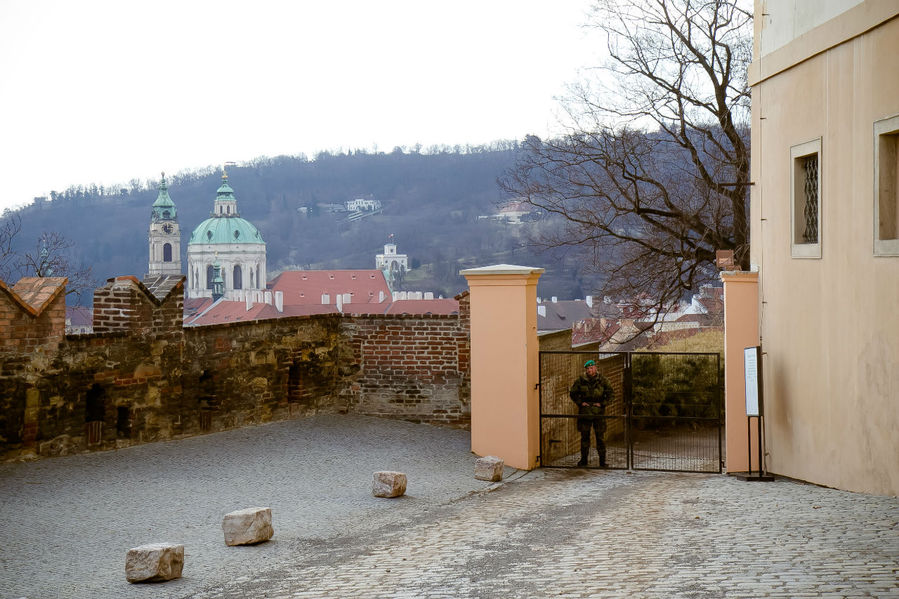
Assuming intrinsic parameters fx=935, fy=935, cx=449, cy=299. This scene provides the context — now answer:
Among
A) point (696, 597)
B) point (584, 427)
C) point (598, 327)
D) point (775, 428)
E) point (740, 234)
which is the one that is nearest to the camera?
point (696, 597)

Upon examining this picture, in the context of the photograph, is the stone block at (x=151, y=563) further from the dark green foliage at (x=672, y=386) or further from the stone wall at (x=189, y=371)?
the dark green foliage at (x=672, y=386)

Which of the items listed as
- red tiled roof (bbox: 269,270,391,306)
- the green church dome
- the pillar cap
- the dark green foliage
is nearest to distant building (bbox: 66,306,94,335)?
the pillar cap

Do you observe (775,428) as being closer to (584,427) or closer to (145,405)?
(584,427)

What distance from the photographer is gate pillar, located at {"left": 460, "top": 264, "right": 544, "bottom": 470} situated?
12320mm

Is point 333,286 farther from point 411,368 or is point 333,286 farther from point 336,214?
point 411,368

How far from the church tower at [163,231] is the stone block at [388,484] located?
372ft

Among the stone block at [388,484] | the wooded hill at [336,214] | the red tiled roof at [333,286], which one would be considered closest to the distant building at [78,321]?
the stone block at [388,484]

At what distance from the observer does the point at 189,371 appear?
40.7 feet

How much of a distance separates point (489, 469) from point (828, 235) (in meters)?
4.70

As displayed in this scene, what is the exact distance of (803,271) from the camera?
35.3 ft

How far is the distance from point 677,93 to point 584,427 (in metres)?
9.24

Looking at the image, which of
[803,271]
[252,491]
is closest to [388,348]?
[252,491]

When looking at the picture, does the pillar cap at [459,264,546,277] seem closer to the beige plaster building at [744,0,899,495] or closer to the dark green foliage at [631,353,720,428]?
the beige plaster building at [744,0,899,495]

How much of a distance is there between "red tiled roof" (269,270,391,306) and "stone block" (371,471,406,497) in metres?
105
